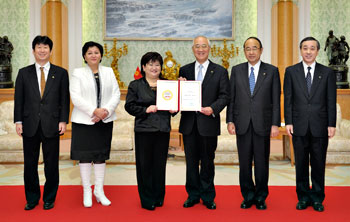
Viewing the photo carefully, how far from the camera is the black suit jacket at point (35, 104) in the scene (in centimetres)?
340

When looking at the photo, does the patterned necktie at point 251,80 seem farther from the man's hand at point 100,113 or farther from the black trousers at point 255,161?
the man's hand at point 100,113

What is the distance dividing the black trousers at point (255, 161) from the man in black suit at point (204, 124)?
0.89 ft

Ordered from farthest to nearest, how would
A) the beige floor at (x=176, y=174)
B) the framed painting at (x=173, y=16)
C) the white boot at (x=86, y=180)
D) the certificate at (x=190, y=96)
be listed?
the framed painting at (x=173, y=16) → the beige floor at (x=176, y=174) → the white boot at (x=86, y=180) → the certificate at (x=190, y=96)

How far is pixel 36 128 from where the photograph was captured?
133 inches

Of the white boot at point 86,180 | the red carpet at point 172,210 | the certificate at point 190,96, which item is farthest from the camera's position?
the white boot at point 86,180

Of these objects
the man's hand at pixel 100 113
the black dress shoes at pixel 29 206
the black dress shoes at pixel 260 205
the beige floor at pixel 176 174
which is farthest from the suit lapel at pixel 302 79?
the black dress shoes at pixel 29 206

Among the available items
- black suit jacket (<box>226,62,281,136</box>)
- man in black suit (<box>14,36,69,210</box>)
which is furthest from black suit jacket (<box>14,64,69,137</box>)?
black suit jacket (<box>226,62,281,136</box>)

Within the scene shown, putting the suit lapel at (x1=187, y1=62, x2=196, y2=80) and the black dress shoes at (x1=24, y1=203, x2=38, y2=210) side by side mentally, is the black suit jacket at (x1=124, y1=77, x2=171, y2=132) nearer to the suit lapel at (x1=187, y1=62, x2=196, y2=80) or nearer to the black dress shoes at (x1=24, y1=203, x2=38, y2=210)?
the suit lapel at (x1=187, y1=62, x2=196, y2=80)

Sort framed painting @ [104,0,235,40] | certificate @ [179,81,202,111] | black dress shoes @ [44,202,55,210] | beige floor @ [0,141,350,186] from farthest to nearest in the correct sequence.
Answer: framed painting @ [104,0,235,40] < beige floor @ [0,141,350,186] < black dress shoes @ [44,202,55,210] < certificate @ [179,81,202,111]

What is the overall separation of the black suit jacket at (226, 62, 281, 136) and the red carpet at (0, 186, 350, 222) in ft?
2.29

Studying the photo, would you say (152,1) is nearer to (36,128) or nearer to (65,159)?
(65,159)

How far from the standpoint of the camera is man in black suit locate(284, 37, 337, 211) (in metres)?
3.38

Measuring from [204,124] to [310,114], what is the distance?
915 millimetres

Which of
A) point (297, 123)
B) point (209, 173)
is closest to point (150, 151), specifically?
point (209, 173)
